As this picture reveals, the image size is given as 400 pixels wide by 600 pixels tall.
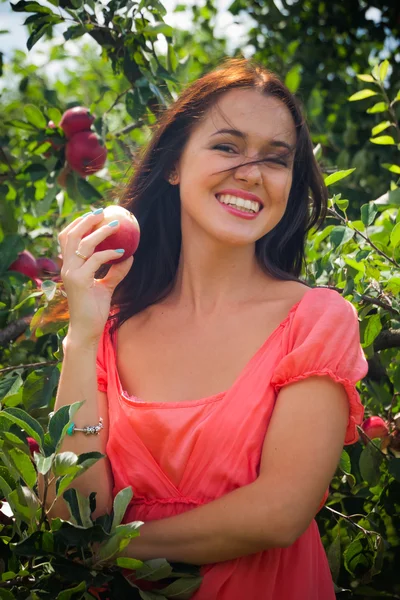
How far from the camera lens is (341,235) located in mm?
1765

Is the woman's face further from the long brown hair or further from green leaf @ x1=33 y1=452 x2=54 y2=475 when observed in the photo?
green leaf @ x1=33 y1=452 x2=54 y2=475

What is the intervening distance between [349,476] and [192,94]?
963mm

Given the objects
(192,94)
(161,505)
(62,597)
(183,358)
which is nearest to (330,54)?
(192,94)

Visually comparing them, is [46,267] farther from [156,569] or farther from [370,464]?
[156,569]

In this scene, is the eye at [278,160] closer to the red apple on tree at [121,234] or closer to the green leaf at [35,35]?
the red apple on tree at [121,234]

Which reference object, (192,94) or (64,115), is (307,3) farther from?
(192,94)

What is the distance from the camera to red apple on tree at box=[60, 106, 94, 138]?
8.74 ft

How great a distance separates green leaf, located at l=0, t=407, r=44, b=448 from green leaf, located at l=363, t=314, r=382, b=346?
30.9 inches

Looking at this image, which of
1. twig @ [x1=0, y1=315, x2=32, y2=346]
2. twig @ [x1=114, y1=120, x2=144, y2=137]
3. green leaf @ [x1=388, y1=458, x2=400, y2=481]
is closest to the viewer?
green leaf @ [x1=388, y1=458, x2=400, y2=481]

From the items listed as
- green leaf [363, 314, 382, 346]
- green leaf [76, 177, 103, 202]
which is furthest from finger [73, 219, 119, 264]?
green leaf [76, 177, 103, 202]

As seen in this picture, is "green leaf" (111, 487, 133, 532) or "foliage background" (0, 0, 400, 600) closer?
"green leaf" (111, 487, 133, 532)

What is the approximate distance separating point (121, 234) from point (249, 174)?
0.90 feet

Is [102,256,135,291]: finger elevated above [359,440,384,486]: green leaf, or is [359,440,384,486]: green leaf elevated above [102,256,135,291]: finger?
[102,256,135,291]: finger

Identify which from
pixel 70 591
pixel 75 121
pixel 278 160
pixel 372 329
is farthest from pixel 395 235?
pixel 75 121
